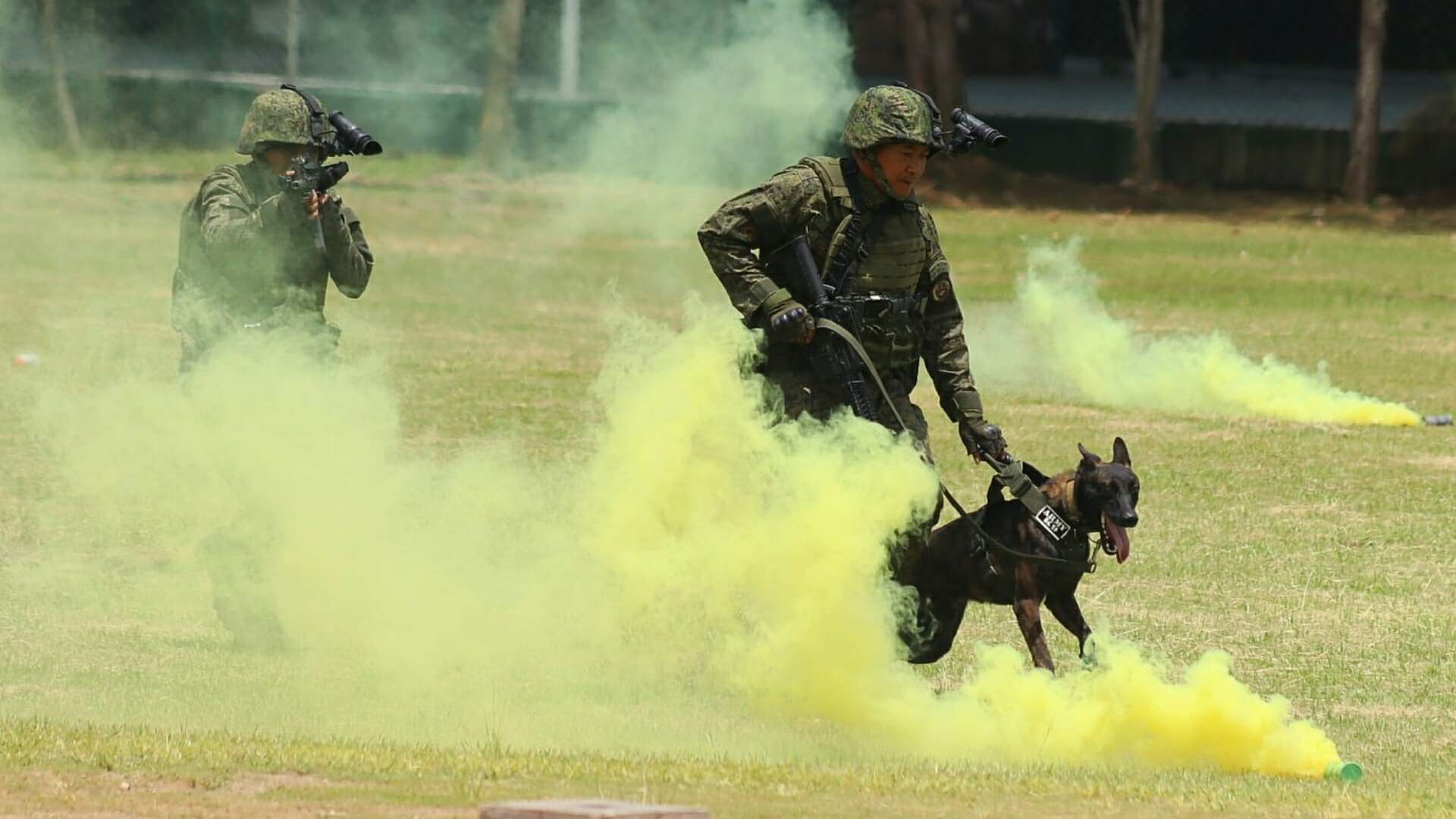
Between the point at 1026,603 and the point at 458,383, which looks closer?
the point at 1026,603

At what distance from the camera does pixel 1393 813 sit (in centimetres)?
656

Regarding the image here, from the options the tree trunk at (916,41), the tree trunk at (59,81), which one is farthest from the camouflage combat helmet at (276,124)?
the tree trunk at (916,41)

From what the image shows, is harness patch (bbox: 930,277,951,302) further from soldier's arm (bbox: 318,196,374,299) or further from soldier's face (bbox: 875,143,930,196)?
soldier's arm (bbox: 318,196,374,299)

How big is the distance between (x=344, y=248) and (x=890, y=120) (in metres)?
2.35

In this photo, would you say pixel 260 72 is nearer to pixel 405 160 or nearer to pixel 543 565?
pixel 405 160

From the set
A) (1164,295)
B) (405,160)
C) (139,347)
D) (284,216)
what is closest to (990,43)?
(405,160)

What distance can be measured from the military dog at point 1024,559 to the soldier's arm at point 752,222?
43.6 inches

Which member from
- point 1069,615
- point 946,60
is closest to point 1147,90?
point 946,60

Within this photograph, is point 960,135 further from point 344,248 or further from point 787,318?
point 344,248

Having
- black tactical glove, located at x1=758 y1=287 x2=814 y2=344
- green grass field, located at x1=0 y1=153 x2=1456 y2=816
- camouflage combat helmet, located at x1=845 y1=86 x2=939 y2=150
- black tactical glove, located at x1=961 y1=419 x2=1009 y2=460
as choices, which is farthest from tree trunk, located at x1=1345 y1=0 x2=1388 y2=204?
black tactical glove, located at x1=758 y1=287 x2=814 y2=344

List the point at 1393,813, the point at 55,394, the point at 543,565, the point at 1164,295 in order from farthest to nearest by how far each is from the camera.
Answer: the point at 1164,295 < the point at 55,394 < the point at 543,565 < the point at 1393,813

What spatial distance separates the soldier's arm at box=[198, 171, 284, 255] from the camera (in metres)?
8.59

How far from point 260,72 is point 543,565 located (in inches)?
912

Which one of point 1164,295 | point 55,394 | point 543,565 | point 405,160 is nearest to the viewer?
point 543,565
